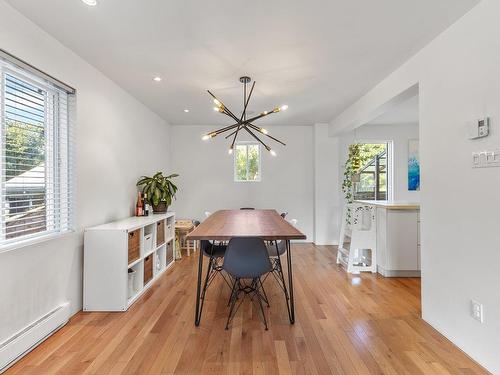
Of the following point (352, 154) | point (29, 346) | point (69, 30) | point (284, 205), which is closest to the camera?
point (29, 346)

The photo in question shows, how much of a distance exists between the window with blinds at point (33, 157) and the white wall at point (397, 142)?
15.9ft

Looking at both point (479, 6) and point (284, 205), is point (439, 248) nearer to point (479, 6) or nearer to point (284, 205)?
point (479, 6)

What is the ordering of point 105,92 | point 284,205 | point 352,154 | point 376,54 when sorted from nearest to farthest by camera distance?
point 376,54 < point 105,92 < point 352,154 < point 284,205

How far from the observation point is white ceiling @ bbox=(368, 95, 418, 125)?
14.2 ft

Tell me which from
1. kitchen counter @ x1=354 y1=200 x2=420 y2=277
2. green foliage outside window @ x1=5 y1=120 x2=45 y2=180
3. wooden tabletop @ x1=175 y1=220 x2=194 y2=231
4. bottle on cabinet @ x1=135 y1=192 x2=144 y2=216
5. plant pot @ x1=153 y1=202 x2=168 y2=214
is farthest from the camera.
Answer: wooden tabletop @ x1=175 y1=220 x2=194 y2=231

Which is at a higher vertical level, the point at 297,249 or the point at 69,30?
the point at 69,30

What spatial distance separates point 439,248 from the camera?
2.28 m

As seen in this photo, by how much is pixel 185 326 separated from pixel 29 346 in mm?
1119

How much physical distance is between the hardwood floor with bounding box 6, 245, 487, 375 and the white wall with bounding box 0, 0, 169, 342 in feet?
1.18

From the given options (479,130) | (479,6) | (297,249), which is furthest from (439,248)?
(297,249)

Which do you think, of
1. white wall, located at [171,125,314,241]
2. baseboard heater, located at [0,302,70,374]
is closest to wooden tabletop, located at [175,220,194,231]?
white wall, located at [171,125,314,241]

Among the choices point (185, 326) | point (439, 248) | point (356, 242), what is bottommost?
point (185, 326)

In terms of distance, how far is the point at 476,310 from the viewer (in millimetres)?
1905

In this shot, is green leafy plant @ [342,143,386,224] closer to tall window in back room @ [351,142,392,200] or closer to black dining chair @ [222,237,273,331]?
tall window in back room @ [351,142,392,200]
